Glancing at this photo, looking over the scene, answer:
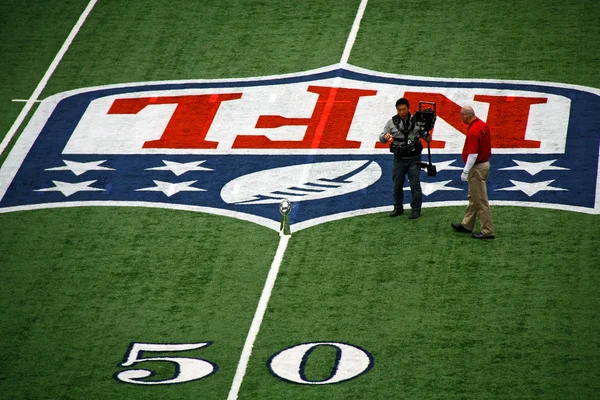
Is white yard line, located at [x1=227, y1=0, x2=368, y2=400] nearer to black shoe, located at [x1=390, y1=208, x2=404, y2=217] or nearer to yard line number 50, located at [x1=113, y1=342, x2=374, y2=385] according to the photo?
yard line number 50, located at [x1=113, y1=342, x2=374, y2=385]

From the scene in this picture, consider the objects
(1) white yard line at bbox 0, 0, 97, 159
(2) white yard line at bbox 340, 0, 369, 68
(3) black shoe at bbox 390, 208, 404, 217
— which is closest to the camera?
(3) black shoe at bbox 390, 208, 404, 217

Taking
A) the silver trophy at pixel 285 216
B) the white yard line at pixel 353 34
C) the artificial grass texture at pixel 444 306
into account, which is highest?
the white yard line at pixel 353 34

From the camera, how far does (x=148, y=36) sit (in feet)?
66.3

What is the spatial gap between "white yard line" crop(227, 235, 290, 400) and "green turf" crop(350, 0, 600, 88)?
18.2 feet

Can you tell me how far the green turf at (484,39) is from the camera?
1816 cm

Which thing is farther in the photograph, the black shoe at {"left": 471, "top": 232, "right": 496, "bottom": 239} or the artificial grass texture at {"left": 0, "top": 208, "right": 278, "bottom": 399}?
the black shoe at {"left": 471, "top": 232, "right": 496, "bottom": 239}

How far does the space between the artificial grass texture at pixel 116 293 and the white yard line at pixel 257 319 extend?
0.07m

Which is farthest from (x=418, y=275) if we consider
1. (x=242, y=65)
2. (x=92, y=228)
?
(x=242, y=65)

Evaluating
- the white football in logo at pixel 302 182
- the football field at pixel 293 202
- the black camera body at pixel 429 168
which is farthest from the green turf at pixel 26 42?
the black camera body at pixel 429 168

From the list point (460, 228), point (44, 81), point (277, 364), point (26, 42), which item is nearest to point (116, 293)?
point (277, 364)

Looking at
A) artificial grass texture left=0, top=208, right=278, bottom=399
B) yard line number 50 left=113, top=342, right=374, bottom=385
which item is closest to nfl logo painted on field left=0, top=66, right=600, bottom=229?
artificial grass texture left=0, top=208, right=278, bottom=399

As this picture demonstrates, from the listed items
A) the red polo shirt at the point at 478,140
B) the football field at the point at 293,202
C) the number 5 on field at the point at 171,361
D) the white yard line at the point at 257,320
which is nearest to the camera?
the white yard line at the point at 257,320

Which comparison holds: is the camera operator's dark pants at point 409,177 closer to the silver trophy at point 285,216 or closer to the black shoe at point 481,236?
the black shoe at point 481,236

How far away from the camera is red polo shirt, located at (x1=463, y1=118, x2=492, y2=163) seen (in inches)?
526
